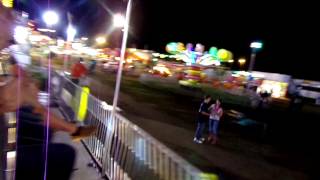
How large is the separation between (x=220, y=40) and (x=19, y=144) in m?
71.5

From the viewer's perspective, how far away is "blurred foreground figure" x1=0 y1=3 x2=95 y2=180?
105 inches

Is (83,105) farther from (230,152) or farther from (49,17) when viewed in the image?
(49,17)

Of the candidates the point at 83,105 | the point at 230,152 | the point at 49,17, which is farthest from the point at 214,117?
the point at 49,17

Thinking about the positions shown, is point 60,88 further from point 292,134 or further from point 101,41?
point 101,41

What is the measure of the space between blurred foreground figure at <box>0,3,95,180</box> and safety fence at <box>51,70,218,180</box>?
2.32 ft

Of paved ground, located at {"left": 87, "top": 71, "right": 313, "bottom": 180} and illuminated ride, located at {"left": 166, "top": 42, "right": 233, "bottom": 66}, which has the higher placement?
illuminated ride, located at {"left": 166, "top": 42, "right": 233, "bottom": 66}

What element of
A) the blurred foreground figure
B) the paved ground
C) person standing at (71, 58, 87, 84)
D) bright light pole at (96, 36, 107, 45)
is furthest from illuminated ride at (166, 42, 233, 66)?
bright light pole at (96, 36, 107, 45)

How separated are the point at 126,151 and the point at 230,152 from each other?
5778 millimetres

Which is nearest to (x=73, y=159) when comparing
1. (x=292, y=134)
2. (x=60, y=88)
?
(x=60, y=88)

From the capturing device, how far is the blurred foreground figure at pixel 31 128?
2656mm

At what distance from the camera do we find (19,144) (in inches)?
278

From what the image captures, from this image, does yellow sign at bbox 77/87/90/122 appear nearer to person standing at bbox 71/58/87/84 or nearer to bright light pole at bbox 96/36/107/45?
person standing at bbox 71/58/87/84

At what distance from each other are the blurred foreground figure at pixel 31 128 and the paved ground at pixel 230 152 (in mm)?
3648

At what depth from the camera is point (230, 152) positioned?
416 inches
